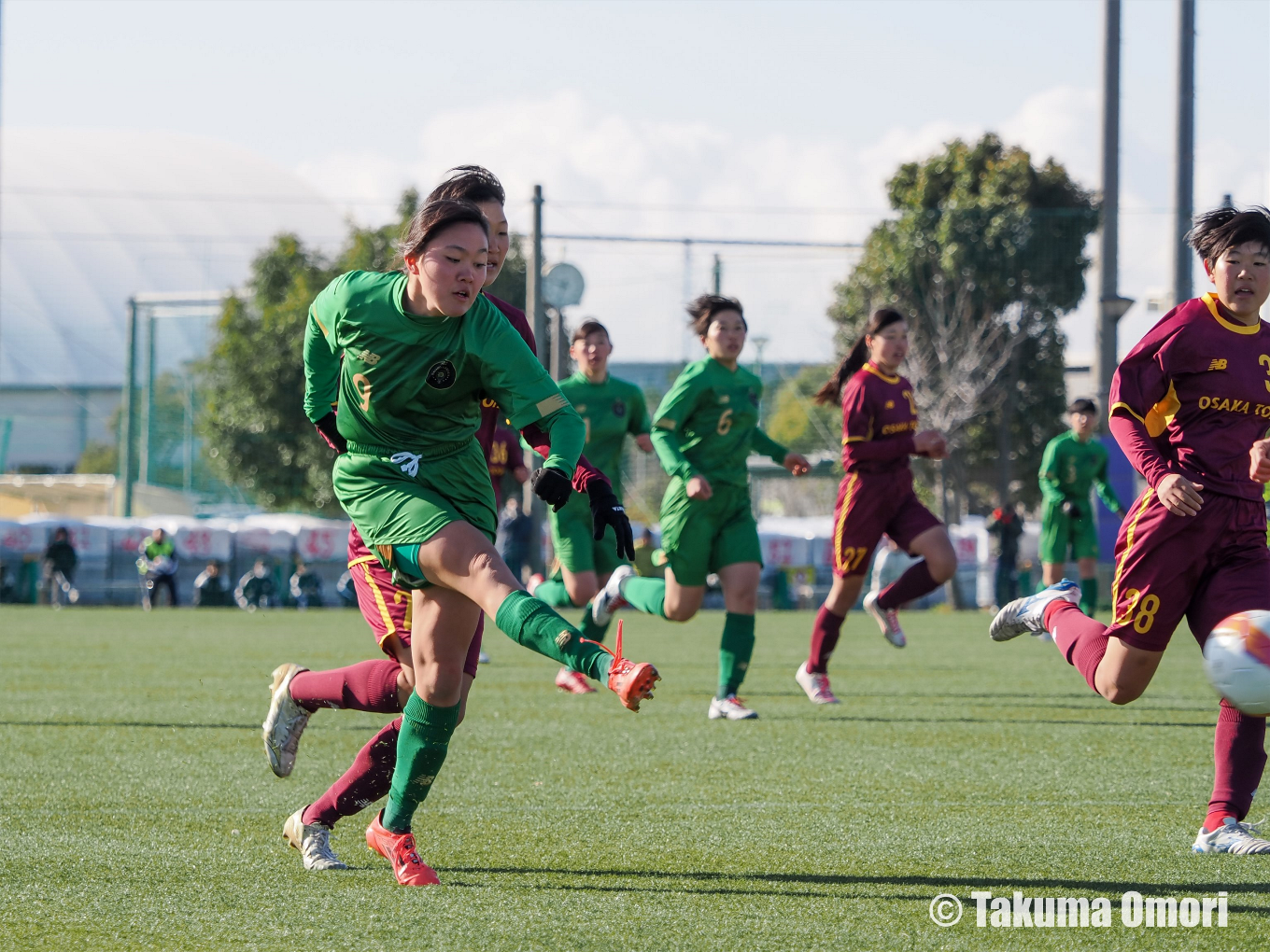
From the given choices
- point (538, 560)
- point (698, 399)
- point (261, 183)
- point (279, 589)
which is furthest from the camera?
point (261, 183)

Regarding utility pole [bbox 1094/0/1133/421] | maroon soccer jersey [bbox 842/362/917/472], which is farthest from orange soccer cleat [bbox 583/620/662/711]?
utility pole [bbox 1094/0/1133/421]

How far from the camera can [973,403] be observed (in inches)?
1336

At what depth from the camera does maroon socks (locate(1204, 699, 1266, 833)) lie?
4.75m

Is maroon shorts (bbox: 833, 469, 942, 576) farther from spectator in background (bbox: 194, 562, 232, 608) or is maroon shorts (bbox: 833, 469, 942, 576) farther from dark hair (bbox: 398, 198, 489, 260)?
spectator in background (bbox: 194, 562, 232, 608)

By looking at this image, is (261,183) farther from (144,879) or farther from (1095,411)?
(144,879)

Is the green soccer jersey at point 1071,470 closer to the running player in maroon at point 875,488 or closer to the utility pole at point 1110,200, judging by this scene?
the utility pole at point 1110,200

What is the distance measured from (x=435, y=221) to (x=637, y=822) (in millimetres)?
2261

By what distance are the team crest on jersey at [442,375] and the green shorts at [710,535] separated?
4.34 meters

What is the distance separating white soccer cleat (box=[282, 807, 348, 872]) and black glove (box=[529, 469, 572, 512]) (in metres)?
1.36

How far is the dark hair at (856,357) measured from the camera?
9.12m

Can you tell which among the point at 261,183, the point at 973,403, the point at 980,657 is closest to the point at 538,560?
the point at 980,657

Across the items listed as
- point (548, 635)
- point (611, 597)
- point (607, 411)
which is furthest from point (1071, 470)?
point (548, 635)

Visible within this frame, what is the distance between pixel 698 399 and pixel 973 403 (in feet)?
86.7

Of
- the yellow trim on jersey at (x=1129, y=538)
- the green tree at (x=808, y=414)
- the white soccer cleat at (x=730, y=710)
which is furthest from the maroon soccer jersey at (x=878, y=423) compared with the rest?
the green tree at (x=808, y=414)
